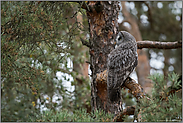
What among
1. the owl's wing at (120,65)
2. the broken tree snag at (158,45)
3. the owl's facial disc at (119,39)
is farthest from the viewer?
the owl's facial disc at (119,39)

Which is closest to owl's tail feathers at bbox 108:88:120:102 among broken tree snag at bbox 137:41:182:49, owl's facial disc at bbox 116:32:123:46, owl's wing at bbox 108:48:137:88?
owl's wing at bbox 108:48:137:88

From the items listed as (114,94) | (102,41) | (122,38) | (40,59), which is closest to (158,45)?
(122,38)

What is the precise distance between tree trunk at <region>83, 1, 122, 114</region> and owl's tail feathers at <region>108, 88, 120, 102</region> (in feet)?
0.25

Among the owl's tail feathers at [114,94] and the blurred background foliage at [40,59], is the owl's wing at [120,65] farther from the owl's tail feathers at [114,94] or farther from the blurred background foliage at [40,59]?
the blurred background foliage at [40,59]

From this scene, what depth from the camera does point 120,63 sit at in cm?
296

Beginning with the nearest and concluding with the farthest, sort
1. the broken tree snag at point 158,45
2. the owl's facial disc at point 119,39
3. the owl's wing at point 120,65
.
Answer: the owl's wing at point 120,65 → the broken tree snag at point 158,45 → the owl's facial disc at point 119,39

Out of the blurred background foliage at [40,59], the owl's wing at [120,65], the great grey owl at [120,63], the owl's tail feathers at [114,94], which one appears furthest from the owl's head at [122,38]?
the owl's tail feathers at [114,94]

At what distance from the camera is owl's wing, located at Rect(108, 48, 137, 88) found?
2.79m

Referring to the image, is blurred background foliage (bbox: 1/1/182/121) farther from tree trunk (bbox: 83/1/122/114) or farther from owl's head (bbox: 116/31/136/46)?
owl's head (bbox: 116/31/136/46)

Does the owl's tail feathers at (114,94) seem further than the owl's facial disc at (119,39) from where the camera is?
No

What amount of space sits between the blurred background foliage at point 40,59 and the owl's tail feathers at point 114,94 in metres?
0.81

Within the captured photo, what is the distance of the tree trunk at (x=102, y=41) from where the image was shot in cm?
320

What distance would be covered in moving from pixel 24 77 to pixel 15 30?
61 centimetres

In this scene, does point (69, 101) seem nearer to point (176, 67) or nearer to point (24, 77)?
point (24, 77)
